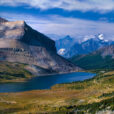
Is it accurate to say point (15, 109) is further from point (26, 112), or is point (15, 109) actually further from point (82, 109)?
point (82, 109)

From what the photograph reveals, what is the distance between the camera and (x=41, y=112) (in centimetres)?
16312

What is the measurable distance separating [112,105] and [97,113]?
8964 millimetres

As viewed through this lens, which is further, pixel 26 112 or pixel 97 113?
pixel 26 112

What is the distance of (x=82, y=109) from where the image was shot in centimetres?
15112

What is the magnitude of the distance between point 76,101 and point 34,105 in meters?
32.1

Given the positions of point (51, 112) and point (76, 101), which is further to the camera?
point (76, 101)

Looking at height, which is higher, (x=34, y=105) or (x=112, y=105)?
(x=112, y=105)

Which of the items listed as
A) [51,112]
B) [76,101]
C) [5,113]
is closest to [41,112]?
[51,112]

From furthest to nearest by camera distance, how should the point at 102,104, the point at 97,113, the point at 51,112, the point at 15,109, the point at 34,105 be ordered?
1. the point at 34,105
2. the point at 15,109
3. the point at 51,112
4. the point at 102,104
5. the point at 97,113

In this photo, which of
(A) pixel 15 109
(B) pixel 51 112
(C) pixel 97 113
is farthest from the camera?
(A) pixel 15 109

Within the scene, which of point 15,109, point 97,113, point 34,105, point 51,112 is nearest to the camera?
point 97,113

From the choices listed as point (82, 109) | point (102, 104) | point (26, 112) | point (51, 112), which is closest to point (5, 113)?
point (26, 112)

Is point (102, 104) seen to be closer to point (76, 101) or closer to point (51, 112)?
point (51, 112)

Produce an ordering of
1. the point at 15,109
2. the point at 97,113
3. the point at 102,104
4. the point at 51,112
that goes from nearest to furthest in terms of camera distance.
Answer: the point at 97,113
the point at 102,104
the point at 51,112
the point at 15,109
